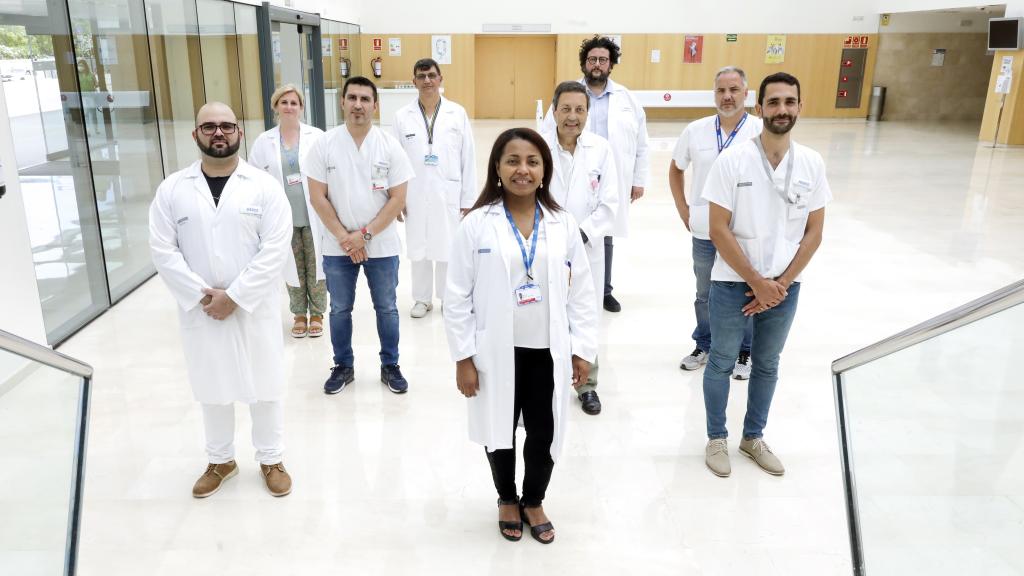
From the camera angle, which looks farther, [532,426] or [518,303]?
[532,426]

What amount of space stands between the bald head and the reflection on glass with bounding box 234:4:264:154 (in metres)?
6.28

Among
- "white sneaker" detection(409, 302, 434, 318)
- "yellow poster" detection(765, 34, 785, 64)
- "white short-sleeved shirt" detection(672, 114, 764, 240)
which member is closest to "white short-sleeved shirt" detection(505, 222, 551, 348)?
"white short-sleeved shirt" detection(672, 114, 764, 240)

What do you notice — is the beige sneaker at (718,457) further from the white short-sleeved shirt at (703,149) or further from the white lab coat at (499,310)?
the white short-sleeved shirt at (703,149)


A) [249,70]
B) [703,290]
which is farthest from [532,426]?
[249,70]

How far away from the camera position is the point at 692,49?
20.2 metres

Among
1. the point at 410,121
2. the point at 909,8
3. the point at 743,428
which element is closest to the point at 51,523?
the point at 743,428

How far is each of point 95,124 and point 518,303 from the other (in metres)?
4.55

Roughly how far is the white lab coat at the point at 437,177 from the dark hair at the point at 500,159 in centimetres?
267

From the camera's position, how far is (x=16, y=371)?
3951mm

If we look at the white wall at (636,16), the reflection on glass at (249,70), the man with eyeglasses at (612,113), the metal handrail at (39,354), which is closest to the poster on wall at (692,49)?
the white wall at (636,16)

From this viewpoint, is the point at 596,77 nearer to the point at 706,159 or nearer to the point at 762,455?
the point at 706,159

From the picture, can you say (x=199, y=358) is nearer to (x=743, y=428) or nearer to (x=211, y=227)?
(x=211, y=227)

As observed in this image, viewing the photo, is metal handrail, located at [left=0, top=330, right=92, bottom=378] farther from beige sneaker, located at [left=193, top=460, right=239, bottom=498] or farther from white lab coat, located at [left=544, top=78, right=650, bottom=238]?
white lab coat, located at [left=544, top=78, right=650, bottom=238]

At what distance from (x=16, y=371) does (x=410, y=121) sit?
2824mm
